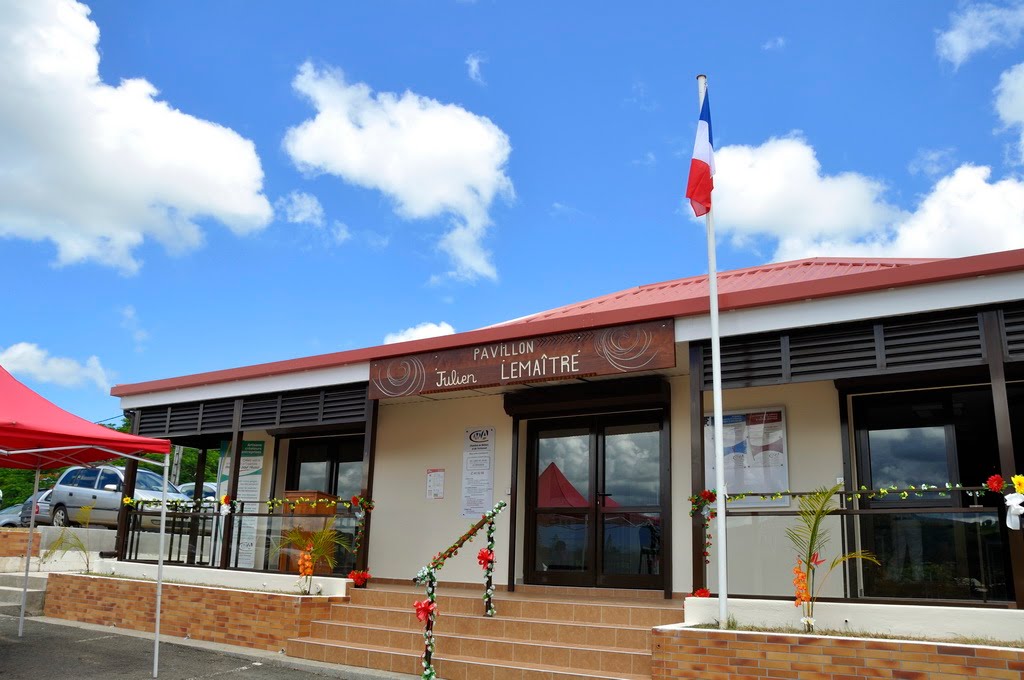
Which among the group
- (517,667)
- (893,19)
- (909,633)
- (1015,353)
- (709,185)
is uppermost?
(893,19)

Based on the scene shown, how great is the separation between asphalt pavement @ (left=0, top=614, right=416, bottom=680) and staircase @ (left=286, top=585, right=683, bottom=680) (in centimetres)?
30

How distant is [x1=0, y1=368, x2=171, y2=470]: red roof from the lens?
746 centimetres

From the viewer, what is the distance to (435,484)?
11.0 meters

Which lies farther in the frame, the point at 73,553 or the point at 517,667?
the point at 73,553

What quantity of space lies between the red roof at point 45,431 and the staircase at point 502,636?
269 cm

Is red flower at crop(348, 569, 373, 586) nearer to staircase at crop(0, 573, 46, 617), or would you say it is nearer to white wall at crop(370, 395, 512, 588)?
white wall at crop(370, 395, 512, 588)

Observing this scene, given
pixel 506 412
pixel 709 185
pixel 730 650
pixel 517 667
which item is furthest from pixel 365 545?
pixel 709 185

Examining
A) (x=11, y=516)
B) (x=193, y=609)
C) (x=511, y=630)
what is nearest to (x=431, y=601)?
(x=511, y=630)

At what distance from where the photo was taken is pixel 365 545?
9.59 m

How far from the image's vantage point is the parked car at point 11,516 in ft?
62.1

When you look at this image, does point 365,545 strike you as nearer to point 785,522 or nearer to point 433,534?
point 433,534

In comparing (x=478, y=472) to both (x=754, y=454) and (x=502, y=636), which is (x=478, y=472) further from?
(x=754, y=454)

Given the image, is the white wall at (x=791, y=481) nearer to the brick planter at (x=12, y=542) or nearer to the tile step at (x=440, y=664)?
the tile step at (x=440, y=664)

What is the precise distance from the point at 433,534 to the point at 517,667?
13.0 ft
